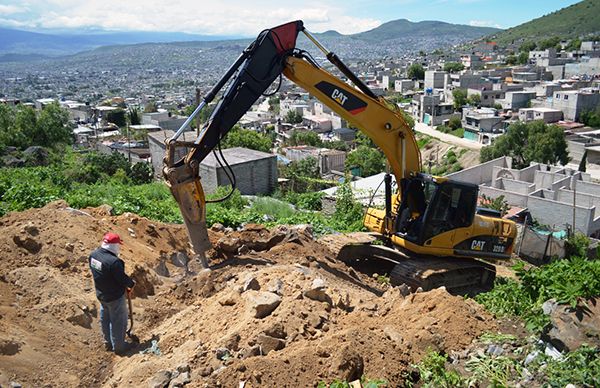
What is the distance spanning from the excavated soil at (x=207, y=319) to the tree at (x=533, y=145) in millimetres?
34078

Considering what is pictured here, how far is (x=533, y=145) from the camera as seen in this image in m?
38.5

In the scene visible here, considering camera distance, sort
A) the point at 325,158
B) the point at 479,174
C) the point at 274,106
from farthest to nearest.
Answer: the point at 274,106 → the point at 325,158 → the point at 479,174

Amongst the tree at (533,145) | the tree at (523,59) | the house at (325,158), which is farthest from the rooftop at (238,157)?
the tree at (523,59)

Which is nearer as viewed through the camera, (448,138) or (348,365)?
(348,365)

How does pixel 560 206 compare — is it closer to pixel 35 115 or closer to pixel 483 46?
pixel 35 115

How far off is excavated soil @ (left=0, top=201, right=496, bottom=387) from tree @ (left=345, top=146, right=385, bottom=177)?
3180cm

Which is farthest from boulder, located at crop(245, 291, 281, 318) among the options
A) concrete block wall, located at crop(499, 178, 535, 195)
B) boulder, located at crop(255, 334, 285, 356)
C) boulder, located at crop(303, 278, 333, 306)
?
concrete block wall, located at crop(499, 178, 535, 195)

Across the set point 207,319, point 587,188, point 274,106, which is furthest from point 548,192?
point 274,106

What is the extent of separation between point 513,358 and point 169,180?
4986 millimetres

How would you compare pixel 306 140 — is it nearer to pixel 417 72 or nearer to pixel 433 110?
pixel 433 110

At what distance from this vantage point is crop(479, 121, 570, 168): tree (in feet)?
124

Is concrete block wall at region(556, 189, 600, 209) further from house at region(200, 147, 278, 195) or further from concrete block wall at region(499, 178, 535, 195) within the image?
house at region(200, 147, 278, 195)

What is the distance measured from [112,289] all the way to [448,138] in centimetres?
5326

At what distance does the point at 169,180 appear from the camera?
7.28 metres
